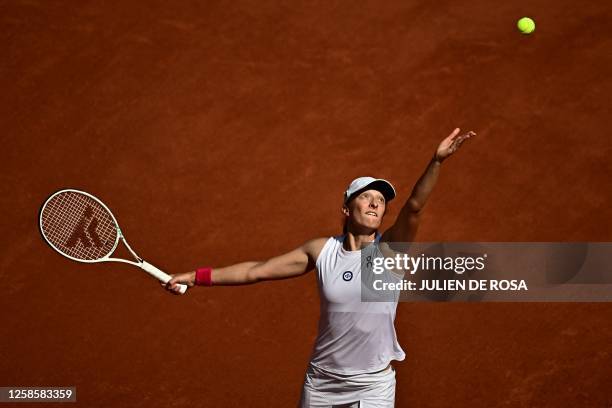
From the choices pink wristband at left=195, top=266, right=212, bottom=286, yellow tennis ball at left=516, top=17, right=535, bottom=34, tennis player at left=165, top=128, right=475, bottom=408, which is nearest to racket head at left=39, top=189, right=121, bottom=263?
pink wristband at left=195, top=266, right=212, bottom=286

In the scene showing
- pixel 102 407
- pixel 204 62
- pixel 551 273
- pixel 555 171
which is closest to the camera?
pixel 102 407

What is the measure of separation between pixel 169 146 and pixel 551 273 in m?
4.16

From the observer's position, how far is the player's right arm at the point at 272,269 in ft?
15.5

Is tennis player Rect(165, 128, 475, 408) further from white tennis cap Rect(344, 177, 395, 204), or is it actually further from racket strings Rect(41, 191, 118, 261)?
racket strings Rect(41, 191, 118, 261)

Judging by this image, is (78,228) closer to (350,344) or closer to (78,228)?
(78,228)

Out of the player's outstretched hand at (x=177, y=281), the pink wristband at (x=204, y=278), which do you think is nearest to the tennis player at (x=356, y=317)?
the pink wristband at (x=204, y=278)

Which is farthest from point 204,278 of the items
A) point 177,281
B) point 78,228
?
point 78,228

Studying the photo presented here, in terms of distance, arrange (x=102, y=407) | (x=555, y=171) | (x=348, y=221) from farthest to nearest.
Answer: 1. (x=555, y=171)
2. (x=102, y=407)
3. (x=348, y=221)

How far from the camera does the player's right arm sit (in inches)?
186

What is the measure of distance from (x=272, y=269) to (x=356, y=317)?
2.18ft

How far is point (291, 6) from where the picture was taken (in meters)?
9.33

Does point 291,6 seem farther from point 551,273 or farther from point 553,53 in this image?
point 551,273

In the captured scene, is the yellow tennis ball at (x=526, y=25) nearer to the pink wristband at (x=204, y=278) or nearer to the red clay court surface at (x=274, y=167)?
the red clay court surface at (x=274, y=167)

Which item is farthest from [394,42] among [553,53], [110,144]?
[110,144]
